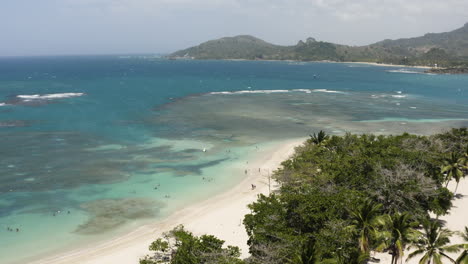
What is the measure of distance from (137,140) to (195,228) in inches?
1358

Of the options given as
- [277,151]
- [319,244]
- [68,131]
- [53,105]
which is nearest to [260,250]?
[319,244]

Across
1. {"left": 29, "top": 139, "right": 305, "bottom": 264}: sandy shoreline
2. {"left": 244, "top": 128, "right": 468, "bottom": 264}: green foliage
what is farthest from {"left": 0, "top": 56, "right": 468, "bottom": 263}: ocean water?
{"left": 244, "top": 128, "right": 468, "bottom": 264}: green foliage

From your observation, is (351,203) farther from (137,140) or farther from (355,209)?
(137,140)

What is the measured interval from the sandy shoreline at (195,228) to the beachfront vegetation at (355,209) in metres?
3.62

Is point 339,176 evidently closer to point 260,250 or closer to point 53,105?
point 260,250

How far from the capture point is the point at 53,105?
313ft

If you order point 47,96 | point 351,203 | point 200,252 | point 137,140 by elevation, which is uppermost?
point 47,96

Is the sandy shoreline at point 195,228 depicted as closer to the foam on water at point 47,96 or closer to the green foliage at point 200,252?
the green foliage at point 200,252

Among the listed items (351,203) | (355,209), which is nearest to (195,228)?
(351,203)

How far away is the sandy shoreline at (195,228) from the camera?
2823cm

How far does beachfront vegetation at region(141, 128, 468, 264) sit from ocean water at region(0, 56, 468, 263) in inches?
497

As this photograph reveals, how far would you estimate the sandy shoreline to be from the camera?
28234 mm

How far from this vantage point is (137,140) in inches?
2482

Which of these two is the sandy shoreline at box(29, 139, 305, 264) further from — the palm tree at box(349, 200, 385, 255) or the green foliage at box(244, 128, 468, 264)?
the palm tree at box(349, 200, 385, 255)
